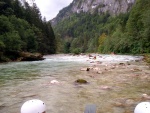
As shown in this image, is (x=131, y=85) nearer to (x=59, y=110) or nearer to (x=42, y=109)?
(x=59, y=110)

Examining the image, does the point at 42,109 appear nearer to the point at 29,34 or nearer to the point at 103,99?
the point at 103,99

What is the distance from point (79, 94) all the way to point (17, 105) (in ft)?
8.80

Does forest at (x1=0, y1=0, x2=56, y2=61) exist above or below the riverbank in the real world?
above

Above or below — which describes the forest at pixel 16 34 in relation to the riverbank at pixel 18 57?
above

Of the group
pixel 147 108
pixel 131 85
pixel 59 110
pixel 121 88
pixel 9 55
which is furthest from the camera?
pixel 9 55

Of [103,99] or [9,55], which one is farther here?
[9,55]

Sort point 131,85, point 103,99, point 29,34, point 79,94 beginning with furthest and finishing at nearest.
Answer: point 29,34 → point 131,85 → point 79,94 → point 103,99

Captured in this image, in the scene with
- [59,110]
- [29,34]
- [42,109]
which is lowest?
[59,110]

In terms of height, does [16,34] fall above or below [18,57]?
above

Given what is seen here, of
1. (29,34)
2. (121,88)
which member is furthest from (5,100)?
(29,34)

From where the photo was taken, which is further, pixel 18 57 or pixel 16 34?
pixel 16 34

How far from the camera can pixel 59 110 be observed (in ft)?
23.6

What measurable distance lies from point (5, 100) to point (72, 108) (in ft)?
9.27

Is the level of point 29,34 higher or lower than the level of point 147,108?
higher
